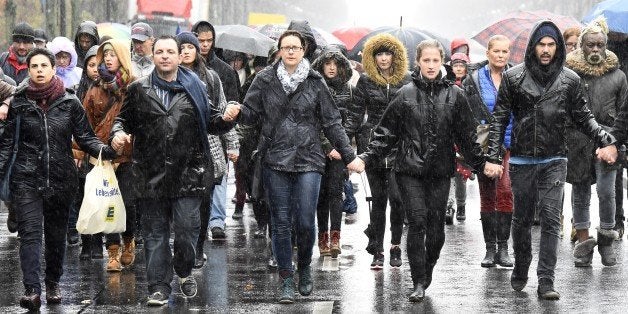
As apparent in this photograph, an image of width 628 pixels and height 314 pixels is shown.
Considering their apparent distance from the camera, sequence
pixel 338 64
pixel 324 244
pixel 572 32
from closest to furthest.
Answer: pixel 338 64, pixel 324 244, pixel 572 32

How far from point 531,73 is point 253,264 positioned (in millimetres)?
3243

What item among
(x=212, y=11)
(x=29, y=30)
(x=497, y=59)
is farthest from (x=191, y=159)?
(x=212, y=11)

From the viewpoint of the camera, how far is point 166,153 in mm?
10219

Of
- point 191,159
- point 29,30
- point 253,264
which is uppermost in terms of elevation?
point 29,30

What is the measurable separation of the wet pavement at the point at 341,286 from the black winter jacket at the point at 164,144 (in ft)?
2.78

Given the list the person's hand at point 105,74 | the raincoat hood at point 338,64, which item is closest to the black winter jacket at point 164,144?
the person's hand at point 105,74

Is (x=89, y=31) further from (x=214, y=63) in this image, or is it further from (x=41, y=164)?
(x=41, y=164)

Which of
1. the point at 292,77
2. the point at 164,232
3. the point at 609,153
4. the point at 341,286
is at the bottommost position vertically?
the point at 341,286

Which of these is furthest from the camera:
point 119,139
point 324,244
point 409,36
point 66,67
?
point 409,36

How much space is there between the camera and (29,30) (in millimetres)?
15352

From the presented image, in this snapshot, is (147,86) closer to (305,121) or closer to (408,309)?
(305,121)

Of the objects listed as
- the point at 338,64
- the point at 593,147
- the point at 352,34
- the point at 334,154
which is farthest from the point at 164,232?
the point at 352,34

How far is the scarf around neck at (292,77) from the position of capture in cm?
1065

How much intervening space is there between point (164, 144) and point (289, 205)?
105 cm
